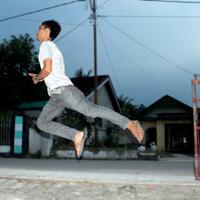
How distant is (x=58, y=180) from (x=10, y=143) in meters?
10.1

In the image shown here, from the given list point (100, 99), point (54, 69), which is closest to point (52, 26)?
point (54, 69)

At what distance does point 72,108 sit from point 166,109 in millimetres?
25399

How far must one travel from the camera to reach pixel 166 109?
96.3 feet

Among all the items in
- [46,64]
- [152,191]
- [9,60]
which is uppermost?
[9,60]

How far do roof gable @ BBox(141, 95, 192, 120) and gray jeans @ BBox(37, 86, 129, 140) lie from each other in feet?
76.7

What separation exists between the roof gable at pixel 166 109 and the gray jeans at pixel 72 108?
23.4m

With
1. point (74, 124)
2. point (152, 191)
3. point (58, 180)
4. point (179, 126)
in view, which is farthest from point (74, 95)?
point (179, 126)

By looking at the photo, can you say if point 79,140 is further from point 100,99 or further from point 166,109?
point 166,109

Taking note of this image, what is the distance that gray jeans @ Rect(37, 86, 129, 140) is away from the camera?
4457 mm

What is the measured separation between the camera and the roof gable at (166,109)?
2830 centimetres

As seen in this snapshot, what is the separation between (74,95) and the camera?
4465 millimetres

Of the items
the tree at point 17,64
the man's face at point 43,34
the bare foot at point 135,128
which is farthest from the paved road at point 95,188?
the tree at point 17,64

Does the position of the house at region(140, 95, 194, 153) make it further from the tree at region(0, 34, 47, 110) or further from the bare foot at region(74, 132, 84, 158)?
the bare foot at region(74, 132, 84, 158)

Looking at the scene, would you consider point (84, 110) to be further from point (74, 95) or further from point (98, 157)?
point (98, 157)
